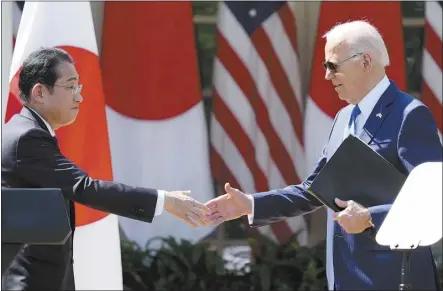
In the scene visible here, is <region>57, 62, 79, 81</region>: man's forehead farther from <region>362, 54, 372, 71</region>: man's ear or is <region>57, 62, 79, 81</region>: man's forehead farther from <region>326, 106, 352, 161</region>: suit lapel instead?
<region>362, 54, 372, 71</region>: man's ear

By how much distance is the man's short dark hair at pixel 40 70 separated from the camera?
4180 millimetres

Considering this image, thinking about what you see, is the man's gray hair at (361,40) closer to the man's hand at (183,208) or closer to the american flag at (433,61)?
the man's hand at (183,208)

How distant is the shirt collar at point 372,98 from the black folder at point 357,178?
44 centimetres

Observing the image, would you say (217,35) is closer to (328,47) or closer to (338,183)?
(328,47)

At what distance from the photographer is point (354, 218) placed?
3410mm

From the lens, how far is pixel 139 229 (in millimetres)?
6859

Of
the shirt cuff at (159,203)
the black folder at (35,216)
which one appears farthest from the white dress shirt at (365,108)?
the black folder at (35,216)

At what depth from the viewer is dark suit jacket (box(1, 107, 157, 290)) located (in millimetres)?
3984

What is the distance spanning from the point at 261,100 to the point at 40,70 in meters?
2.94

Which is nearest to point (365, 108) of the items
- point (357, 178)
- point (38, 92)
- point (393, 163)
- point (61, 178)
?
point (393, 163)

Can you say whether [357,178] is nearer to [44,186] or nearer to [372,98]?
[372,98]

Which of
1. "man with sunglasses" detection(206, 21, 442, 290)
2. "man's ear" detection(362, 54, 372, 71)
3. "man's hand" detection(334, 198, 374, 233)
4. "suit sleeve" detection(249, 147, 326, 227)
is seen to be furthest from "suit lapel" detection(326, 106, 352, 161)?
"man's hand" detection(334, 198, 374, 233)

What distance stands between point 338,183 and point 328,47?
2.34ft

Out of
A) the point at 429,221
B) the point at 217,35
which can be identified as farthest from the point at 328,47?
the point at 217,35
